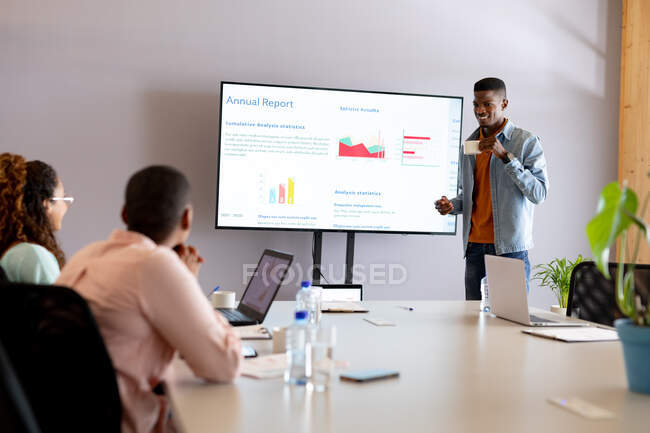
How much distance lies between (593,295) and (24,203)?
2170mm

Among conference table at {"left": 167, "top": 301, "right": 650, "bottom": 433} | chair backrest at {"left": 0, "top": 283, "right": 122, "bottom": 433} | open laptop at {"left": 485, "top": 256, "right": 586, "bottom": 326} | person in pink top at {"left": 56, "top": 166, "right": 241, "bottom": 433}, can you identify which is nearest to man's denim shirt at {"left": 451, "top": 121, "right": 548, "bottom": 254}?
open laptop at {"left": 485, "top": 256, "right": 586, "bottom": 326}

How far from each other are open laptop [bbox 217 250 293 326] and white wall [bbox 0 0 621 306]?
1.84 meters

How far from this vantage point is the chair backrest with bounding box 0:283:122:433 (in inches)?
48.3

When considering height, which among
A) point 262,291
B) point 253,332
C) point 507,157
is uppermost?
point 507,157

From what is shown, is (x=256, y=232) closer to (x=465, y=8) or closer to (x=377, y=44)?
(x=377, y=44)

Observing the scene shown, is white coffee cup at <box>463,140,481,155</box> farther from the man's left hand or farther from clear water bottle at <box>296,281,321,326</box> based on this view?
clear water bottle at <box>296,281,321,326</box>

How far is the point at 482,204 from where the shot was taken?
3.48 metres

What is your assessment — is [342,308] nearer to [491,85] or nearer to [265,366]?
[265,366]

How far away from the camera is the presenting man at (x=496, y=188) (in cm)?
328

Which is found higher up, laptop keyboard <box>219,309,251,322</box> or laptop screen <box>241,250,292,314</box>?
laptop screen <box>241,250,292,314</box>

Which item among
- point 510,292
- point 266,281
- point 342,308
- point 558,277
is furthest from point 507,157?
point 266,281

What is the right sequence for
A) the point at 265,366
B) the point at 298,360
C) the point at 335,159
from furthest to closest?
1. the point at 335,159
2. the point at 265,366
3. the point at 298,360

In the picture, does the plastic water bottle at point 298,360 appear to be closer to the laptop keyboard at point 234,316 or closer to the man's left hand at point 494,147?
the laptop keyboard at point 234,316

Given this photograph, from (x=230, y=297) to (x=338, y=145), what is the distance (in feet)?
5.74
